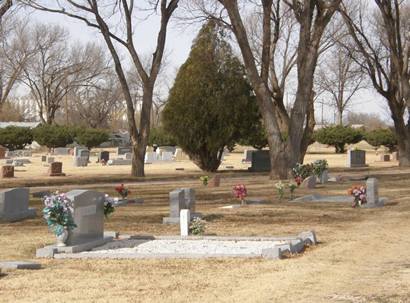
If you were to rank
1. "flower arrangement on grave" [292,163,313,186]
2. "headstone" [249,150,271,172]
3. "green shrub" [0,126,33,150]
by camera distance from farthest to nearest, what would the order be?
"green shrub" [0,126,33,150] → "headstone" [249,150,271,172] → "flower arrangement on grave" [292,163,313,186]

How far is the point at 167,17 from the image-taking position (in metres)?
32.3

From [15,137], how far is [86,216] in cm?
6548

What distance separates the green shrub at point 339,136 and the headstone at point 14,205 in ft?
194

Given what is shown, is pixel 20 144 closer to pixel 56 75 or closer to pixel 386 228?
pixel 56 75

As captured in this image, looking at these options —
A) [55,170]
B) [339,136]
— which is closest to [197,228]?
[55,170]

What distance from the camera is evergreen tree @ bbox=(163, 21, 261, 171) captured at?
118 ft

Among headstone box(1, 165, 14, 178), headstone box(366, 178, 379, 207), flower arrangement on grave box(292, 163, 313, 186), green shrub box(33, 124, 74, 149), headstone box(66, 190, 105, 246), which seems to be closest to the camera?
headstone box(66, 190, 105, 246)

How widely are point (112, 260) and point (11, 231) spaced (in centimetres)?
444

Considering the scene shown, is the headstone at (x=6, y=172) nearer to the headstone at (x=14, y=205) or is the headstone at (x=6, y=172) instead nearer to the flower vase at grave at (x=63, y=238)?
the headstone at (x=14, y=205)

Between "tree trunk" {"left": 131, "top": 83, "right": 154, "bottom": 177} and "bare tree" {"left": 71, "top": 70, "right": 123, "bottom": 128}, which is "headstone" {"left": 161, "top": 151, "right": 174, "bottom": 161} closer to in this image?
"tree trunk" {"left": 131, "top": 83, "right": 154, "bottom": 177}

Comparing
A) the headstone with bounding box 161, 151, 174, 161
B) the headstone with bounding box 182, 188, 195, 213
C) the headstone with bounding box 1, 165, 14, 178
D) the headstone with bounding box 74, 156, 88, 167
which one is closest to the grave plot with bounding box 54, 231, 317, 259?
the headstone with bounding box 182, 188, 195, 213

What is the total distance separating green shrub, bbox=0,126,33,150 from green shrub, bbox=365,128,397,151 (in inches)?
1408

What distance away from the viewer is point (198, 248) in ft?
36.8

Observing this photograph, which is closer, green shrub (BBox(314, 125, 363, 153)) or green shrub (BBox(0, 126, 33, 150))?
green shrub (BBox(314, 125, 363, 153))
